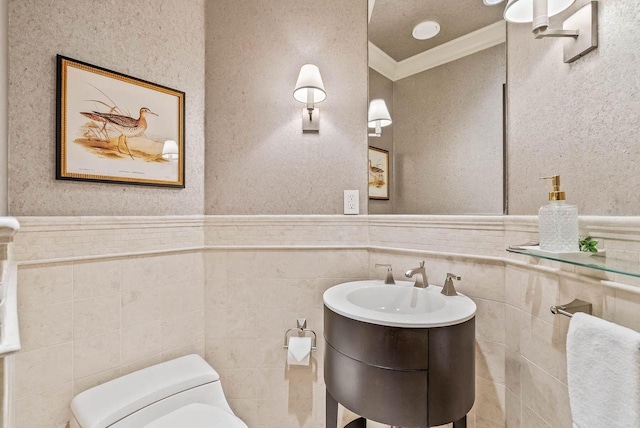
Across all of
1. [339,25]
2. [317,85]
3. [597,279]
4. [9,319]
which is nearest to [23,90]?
[9,319]

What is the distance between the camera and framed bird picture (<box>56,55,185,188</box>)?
1.20 metres

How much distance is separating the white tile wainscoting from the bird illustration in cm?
39

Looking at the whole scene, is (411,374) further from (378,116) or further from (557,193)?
(378,116)

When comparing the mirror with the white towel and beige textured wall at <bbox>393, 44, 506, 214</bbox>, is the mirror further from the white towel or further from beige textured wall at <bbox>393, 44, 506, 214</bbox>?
the white towel

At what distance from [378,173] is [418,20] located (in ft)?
2.48

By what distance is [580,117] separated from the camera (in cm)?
91

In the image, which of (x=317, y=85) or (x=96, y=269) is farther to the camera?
(x=317, y=85)

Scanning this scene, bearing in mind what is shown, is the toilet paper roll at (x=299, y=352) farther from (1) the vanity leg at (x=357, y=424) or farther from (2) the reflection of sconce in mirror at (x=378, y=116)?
(2) the reflection of sconce in mirror at (x=378, y=116)

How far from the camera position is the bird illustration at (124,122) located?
4.18 feet

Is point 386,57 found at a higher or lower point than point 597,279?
higher

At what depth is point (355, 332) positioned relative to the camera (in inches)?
40.1

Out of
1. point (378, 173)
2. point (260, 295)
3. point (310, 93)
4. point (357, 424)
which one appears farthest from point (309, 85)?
point (357, 424)

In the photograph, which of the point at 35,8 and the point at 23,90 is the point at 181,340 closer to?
the point at 23,90

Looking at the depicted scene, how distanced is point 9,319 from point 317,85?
1347mm
